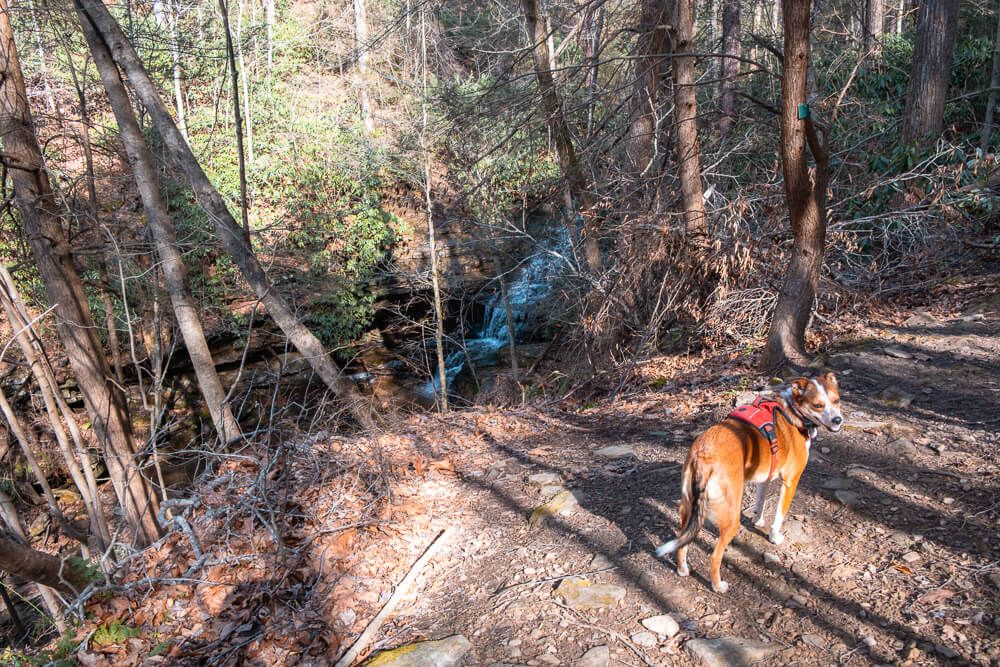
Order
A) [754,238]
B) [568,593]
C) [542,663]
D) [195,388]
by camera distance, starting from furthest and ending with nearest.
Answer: [195,388], [754,238], [568,593], [542,663]

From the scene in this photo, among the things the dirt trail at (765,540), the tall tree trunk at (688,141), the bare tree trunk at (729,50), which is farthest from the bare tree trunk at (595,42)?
the dirt trail at (765,540)

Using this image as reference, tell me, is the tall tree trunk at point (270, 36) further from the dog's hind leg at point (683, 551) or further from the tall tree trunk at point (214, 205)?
the dog's hind leg at point (683, 551)

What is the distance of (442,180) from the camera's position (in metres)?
16.1

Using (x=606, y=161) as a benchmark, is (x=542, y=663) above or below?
below

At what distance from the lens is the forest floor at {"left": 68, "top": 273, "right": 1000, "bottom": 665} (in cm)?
319

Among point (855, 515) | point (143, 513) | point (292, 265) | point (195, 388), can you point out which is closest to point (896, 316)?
point (855, 515)

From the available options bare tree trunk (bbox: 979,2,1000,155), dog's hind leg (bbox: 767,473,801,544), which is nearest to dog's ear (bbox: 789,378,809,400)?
dog's hind leg (bbox: 767,473,801,544)

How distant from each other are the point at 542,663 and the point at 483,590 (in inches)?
33.5

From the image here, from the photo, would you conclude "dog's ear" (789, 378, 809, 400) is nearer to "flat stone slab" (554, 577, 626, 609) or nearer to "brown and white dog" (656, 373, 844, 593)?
"brown and white dog" (656, 373, 844, 593)

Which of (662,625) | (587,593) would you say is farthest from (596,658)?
(587,593)

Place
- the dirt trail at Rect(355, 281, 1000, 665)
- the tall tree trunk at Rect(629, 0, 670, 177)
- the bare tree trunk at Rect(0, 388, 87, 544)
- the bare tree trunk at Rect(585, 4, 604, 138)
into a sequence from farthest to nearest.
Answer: the tall tree trunk at Rect(629, 0, 670, 177), the bare tree trunk at Rect(585, 4, 604, 138), the bare tree trunk at Rect(0, 388, 87, 544), the dirt trail at Rect(355, 281, 1000, 665)

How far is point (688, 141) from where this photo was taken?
8.27 meters

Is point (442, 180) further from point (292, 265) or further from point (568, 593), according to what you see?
point (568, 593)

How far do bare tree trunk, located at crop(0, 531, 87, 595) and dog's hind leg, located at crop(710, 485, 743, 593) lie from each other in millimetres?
4500
